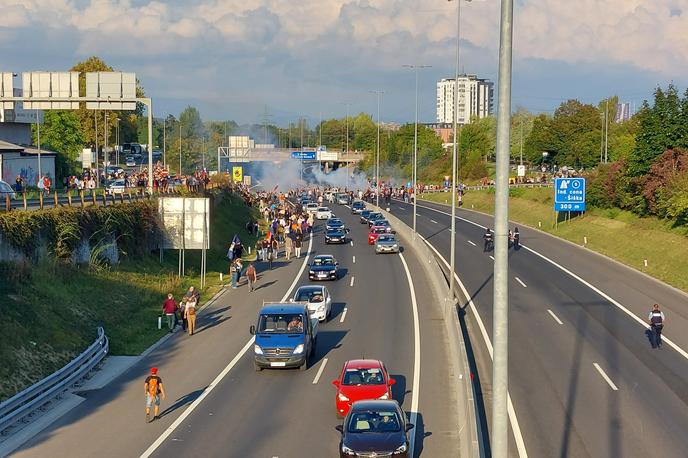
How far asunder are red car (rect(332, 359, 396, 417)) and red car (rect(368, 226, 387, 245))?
3986 cm

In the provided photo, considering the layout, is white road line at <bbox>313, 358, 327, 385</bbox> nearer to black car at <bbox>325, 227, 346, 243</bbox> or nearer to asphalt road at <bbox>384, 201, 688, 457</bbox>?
asphalt road at <bbox>384, 201, 688, 457</bbox>

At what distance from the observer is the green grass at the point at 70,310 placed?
26797 millimetres

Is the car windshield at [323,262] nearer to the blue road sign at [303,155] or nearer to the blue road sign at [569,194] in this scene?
the blue road sign at [569,194]

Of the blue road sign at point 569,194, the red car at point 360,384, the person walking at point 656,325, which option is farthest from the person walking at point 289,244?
the red car at point 360,384

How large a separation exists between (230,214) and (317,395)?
51.1 metres

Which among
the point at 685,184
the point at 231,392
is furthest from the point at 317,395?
the point at 685,184

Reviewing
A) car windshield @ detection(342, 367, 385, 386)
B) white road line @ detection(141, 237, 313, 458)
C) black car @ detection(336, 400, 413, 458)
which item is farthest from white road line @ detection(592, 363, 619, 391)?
white road line @ detection(141, 237, 313, 458)

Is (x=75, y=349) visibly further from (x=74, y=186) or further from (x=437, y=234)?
(x=437, y=234)

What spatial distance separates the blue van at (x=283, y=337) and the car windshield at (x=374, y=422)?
8456mm

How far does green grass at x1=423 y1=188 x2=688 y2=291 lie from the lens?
171 ft

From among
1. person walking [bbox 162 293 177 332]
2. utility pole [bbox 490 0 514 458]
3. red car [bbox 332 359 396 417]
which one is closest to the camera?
utility pole [bbox 490 0 514 458]

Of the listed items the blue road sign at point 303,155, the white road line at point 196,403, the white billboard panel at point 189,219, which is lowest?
the white road line at point 196,403

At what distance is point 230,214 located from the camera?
7531cm

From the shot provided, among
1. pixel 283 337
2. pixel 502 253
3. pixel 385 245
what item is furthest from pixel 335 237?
pixel 502 253
